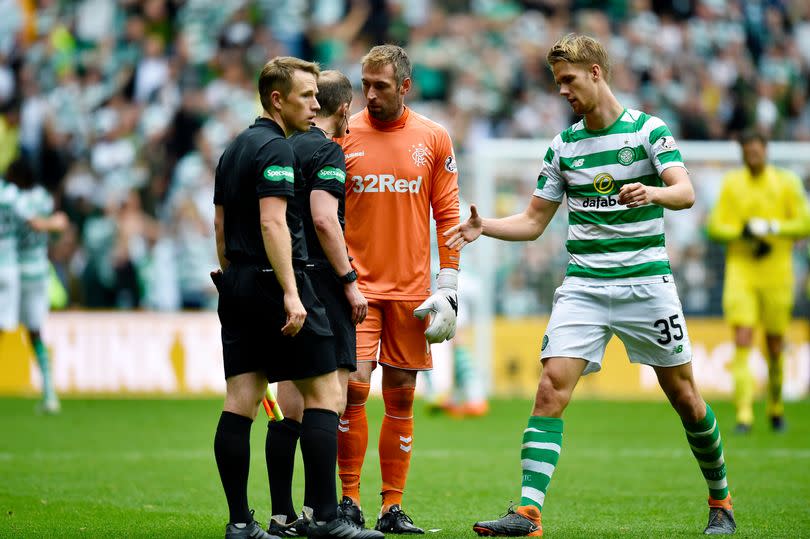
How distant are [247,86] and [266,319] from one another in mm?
14950

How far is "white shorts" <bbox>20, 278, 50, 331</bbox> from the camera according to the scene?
14.8 meters

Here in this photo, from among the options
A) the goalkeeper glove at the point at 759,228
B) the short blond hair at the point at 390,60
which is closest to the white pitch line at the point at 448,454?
the goalkeeper glove at the point at 759,228

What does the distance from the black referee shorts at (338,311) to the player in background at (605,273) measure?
0.66 meters

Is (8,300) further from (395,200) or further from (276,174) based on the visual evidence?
(276,174)

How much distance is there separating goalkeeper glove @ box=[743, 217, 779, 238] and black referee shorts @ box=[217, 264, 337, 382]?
7.31 metres

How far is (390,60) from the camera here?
280 inches

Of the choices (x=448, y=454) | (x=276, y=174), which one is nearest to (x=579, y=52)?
(x=276, y=174)

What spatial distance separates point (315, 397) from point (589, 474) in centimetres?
391

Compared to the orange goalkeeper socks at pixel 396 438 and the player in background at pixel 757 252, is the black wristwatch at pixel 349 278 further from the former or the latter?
the player in background at pixel 757 252

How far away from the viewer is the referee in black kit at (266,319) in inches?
241

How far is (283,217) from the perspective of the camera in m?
5.98

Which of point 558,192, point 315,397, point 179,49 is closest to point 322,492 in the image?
point 315,397

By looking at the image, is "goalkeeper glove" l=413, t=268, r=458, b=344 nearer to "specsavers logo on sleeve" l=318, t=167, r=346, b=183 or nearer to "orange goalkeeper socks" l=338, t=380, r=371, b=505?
"orange goalkeeper socks" l=338, t=380, r=371, b=505

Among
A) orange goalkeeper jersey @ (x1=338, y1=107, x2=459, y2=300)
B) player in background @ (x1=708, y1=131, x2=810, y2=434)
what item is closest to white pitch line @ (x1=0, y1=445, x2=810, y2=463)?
player in background @ (x1=708, y1=131, x2=810, y2=434)
